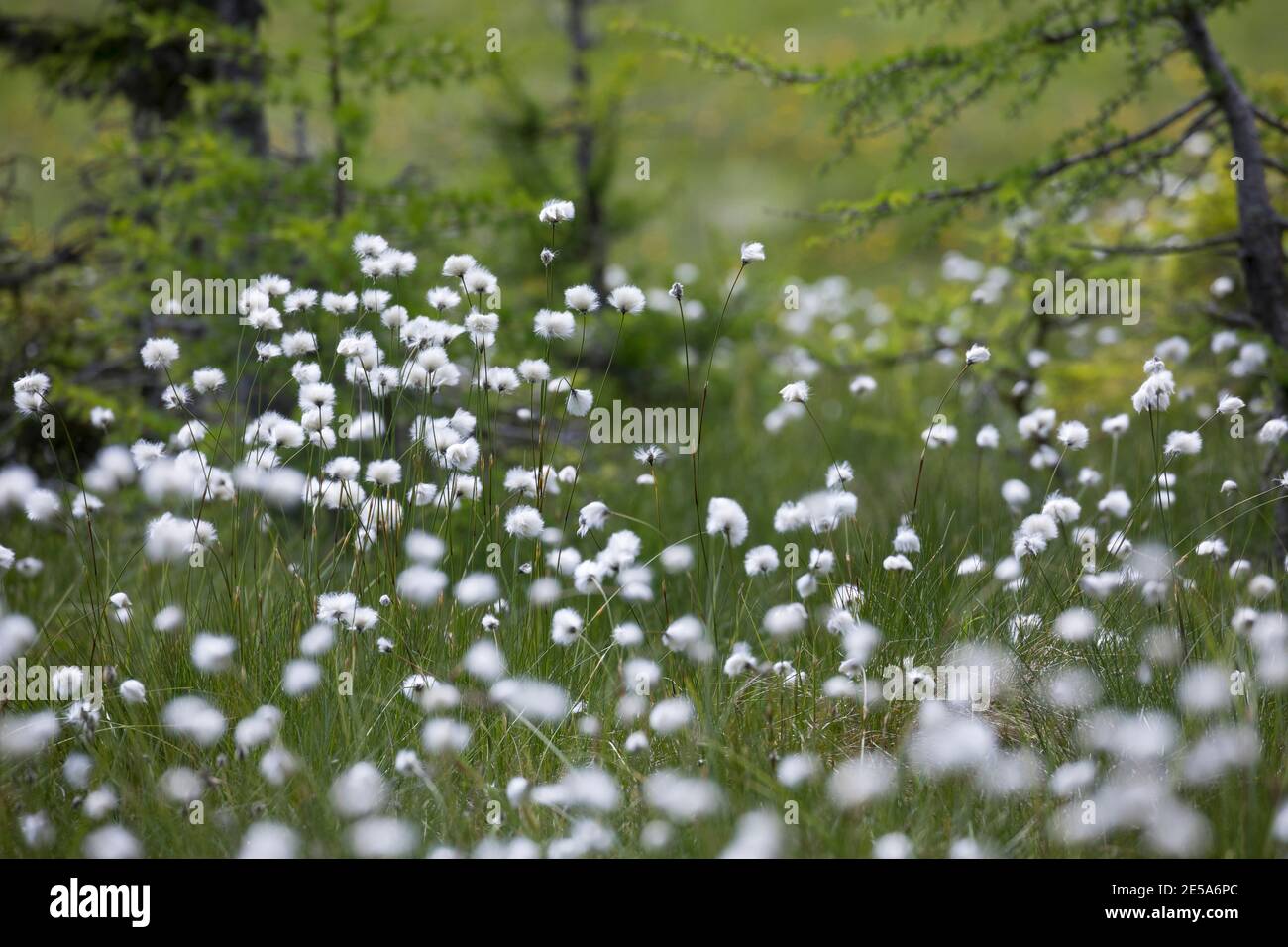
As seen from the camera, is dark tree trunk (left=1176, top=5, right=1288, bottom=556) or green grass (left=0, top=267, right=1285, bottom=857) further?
dark tree trunk (left=1176, top=5, right=1288, bottom=556)

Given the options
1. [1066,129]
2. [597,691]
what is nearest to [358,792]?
[597,691]

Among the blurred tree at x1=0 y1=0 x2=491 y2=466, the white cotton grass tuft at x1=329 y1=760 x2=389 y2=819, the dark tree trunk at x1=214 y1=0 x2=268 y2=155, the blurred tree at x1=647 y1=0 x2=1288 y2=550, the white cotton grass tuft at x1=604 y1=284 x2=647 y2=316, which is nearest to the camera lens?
the white cotton grass tuft at x1=329 y1=760 x2=389 y2=819

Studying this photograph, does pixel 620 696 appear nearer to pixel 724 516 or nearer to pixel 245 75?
pixel 724 516

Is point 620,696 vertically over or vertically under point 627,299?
under

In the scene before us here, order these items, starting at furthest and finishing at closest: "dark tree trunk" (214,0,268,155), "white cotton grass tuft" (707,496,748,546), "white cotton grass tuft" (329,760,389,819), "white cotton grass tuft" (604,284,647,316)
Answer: "dark tree trunk" (214,0,268,155)
"white cotton grass tuft" (604,284,647,316)
"white cotton grass tuft" (707,496,748,546)
"white cotton grass tuft" (329,760,389,819)

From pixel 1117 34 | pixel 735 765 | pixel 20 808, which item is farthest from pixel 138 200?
pixel 1117 34

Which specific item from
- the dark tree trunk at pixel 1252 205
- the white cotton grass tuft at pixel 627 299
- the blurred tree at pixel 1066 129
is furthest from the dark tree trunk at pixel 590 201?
the white cotton grass tuft at pixel 627 299

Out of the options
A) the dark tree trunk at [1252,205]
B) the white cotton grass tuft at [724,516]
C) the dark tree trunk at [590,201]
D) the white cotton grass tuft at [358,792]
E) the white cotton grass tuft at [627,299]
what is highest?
the dark tree trunk at [590,201]

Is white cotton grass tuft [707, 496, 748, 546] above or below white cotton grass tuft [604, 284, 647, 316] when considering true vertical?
below

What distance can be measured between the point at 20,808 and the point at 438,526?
1.47 meters

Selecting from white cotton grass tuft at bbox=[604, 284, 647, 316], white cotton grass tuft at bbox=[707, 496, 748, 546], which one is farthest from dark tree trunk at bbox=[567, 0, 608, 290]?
white cotton grass tuft at bbox=[707, 496, 748, 546]

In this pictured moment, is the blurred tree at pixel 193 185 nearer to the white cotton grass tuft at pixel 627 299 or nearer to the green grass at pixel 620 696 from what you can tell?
the green grass at pixel 620 696

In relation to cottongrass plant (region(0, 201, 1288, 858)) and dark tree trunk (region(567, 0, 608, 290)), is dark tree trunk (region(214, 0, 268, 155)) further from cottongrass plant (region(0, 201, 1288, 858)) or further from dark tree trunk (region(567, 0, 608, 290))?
cottongrass plant (region(0, 201, 1288, 858))

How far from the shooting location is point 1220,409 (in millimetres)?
3283
